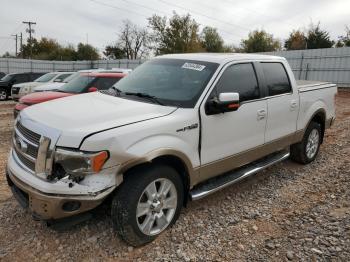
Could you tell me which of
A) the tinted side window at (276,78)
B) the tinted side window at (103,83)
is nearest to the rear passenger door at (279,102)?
the tinted side window at (276,78)

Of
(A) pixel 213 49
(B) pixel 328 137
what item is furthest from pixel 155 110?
(A) pixel 213 49

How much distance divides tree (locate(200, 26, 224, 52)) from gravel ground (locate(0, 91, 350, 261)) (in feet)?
160

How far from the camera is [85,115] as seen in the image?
128 inches

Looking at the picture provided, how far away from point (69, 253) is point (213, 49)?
1986 inches

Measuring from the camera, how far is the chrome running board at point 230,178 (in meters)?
3.78

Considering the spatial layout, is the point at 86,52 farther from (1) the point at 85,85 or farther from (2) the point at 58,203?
(2) the point at 58,203

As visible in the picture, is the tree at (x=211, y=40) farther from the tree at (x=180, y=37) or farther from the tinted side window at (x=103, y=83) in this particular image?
the tinted side window at (x=103, y=83)

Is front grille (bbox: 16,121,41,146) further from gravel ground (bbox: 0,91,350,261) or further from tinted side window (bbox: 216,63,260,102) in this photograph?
tinted side window (bbox: 216,63,260,102)

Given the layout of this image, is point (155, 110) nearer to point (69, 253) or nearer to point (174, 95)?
point (174, 95)

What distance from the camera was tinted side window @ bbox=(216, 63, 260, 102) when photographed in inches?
158

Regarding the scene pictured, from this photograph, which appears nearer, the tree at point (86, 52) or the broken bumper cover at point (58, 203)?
the broken bumper cover at point (58, 203)

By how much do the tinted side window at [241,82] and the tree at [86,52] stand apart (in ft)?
174

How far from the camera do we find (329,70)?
749 inches

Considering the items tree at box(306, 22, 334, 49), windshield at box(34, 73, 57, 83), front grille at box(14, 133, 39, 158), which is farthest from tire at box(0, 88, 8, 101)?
tree at box(306, 22, 334, 49)
